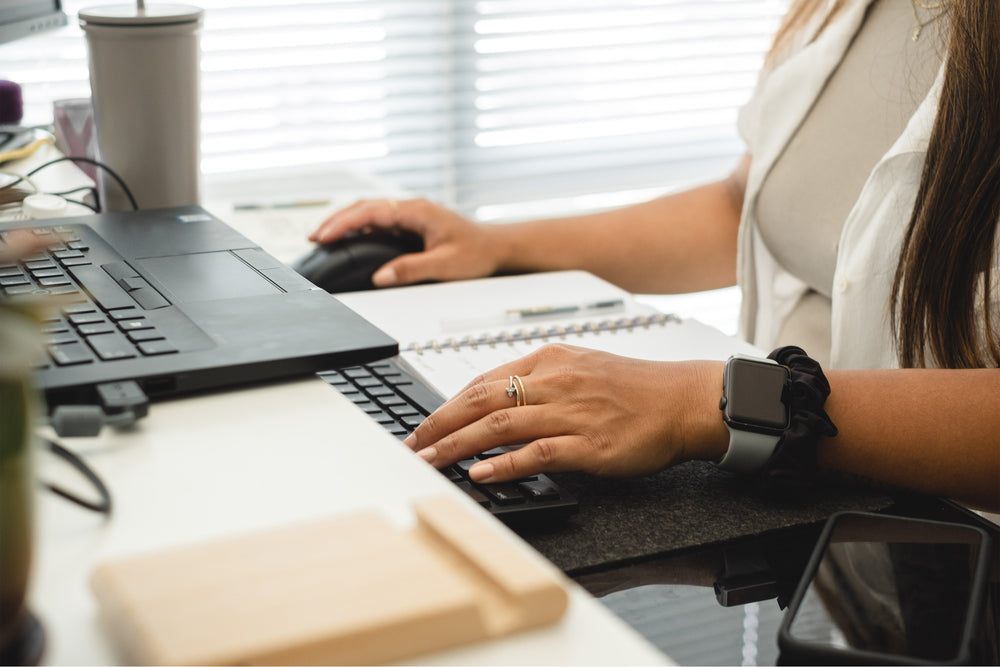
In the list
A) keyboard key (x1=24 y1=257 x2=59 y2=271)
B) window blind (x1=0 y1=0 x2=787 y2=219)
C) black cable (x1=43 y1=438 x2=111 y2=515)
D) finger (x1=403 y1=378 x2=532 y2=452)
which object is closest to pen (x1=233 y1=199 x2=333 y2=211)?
window blind (x1=0 y1=0 x2=787 y2=219)

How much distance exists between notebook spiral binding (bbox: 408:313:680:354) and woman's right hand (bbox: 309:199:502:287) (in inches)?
7.6

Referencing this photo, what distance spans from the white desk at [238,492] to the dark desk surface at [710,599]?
0.16 ft

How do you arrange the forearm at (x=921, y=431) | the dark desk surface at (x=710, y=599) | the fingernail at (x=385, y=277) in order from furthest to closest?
1. the fingernail at (x=385, y=277)
2. the forearm at (x=921, y=431)
3. the dark desk surface at (x=710, y=599)

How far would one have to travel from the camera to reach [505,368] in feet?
2.22

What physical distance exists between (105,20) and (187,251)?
0.28 meters

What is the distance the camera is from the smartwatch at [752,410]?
Answer: 637 mm

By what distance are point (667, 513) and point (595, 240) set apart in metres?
0.59

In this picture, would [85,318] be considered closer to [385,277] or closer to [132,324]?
[132,324]

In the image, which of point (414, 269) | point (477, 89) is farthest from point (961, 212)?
point (477, 89)

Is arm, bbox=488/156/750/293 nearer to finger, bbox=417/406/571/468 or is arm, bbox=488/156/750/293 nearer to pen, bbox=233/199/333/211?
pen, bbox=233/199/333/211

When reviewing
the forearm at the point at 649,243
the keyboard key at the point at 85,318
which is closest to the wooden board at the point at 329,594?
the keyboard key at the point at 85,318

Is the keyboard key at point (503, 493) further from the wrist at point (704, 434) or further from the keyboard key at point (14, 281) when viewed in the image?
the keyboard key at point (14, 281)

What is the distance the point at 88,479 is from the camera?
41 cm

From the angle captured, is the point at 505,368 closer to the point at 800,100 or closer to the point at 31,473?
the point at 31,473
